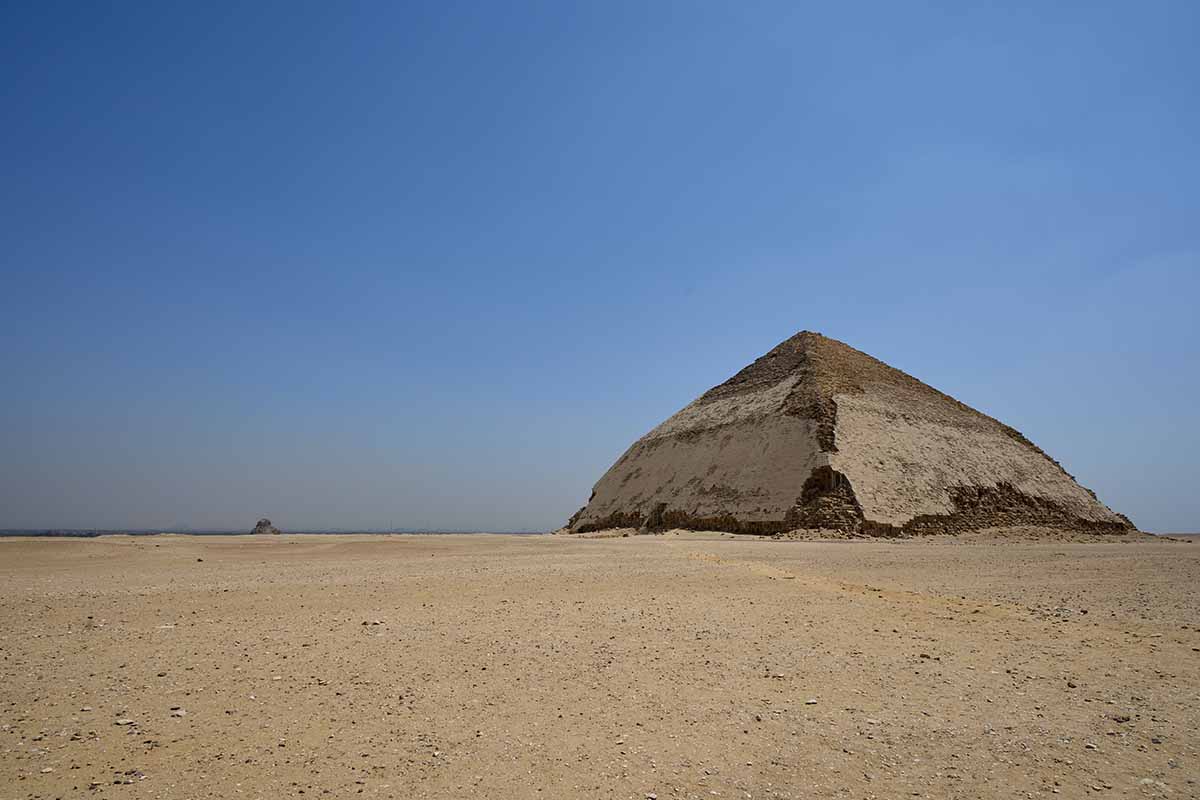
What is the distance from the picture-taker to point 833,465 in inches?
1139

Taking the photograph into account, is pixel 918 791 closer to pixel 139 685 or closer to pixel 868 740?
pixel 868 740

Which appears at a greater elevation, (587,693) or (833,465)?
(833,465)

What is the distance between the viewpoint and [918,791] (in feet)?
11.0

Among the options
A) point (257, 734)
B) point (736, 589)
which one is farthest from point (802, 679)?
point (736, 589)

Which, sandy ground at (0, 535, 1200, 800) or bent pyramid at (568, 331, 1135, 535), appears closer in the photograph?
sandy ground at (0, 535, 1200, 800)

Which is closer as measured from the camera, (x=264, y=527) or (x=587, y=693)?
(x=587, y=693)

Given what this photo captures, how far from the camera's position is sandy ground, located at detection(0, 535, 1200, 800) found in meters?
3.42

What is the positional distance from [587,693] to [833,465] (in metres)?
26.4

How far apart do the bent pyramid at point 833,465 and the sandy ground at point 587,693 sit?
20.3m

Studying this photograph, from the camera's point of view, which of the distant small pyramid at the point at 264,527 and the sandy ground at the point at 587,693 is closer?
the sandy ground at the point at 587,693

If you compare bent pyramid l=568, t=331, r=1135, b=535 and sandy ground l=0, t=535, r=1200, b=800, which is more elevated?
bent pyramid l=568, t=331, r=1135, b=535

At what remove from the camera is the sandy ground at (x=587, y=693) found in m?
3.42

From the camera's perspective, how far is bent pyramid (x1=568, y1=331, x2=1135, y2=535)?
28.9m

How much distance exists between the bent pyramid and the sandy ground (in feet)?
66.7
